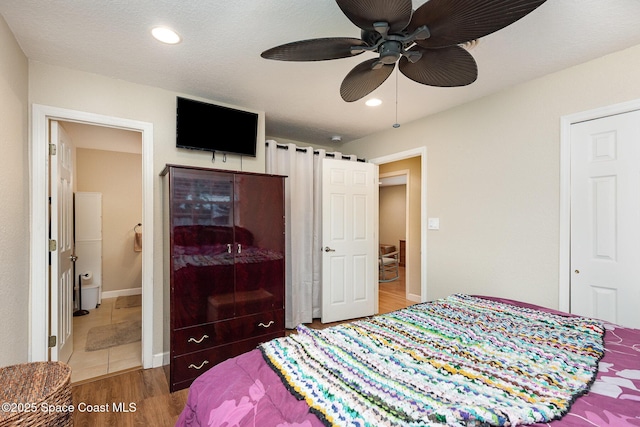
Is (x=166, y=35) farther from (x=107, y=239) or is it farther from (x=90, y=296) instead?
(x=107, y=239)

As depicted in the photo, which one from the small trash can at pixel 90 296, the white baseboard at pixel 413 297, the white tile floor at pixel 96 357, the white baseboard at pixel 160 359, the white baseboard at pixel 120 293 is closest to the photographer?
the white tile floor at pixel 96 357

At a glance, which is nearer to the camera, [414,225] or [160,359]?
[160,359]

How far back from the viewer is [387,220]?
28.6 ft

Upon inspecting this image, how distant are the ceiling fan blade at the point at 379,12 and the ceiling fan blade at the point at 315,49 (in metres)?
0.11

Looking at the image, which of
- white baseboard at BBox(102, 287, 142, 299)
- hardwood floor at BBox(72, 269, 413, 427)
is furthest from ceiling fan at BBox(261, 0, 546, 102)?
white baseboard at BBox(102, 287, 142, 299)

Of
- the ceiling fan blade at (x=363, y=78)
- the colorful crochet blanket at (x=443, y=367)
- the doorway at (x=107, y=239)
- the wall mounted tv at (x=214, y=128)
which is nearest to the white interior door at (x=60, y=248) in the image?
the doorway at (x=107, y=239)

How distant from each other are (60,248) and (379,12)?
2.91m

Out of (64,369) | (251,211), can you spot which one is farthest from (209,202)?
(64,369)

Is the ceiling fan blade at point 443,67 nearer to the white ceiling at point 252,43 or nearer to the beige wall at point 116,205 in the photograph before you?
the white ceiling at point 252,43

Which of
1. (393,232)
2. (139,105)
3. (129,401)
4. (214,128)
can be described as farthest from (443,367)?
(393,232)

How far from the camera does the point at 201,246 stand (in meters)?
2.36

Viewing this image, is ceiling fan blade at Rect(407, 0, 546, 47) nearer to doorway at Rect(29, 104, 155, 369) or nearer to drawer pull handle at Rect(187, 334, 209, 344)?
drawer pull handle at Rect(187, 334, 209, 344)

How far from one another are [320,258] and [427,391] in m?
2.87

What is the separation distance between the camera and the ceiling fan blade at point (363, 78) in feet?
5.02
